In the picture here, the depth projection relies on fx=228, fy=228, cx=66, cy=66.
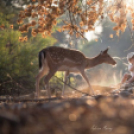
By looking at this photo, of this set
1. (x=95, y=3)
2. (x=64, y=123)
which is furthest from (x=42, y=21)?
(x=64, y=123)

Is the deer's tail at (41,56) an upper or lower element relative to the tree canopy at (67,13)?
lower

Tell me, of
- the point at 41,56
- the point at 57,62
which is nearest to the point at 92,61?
the point at 57,62

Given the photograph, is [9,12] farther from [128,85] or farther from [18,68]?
[128,85]

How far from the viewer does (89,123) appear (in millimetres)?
1094

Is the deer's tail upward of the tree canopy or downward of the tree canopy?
downward

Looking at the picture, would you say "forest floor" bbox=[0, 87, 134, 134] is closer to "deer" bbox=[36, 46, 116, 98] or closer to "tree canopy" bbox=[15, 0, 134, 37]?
"tree canopy" bbox=[15, 0, 134, 37]

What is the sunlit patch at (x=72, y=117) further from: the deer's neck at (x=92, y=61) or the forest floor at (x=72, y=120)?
the deer's neck at (x=92, y=61)

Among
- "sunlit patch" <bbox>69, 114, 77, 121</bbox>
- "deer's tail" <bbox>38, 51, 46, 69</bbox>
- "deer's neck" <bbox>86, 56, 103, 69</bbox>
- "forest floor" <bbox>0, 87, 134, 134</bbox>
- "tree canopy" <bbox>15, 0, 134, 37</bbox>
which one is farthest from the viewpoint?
Result: "deer's neck" <bbox>86, 56, 103, 69</bbox>

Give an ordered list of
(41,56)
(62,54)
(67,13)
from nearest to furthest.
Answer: (67,13) → (41,56) → (62,54)

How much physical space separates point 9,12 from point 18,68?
5.74 ft

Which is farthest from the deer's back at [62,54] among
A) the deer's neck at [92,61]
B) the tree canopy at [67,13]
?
the tree canopy at [67,13]

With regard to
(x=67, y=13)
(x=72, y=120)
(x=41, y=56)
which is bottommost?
(x=72, y=120)

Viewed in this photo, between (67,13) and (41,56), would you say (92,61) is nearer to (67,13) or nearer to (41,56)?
(41,56)

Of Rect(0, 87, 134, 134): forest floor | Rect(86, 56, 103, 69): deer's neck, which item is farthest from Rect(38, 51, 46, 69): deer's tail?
Rect(0, 87, 134, 134): forest floor
